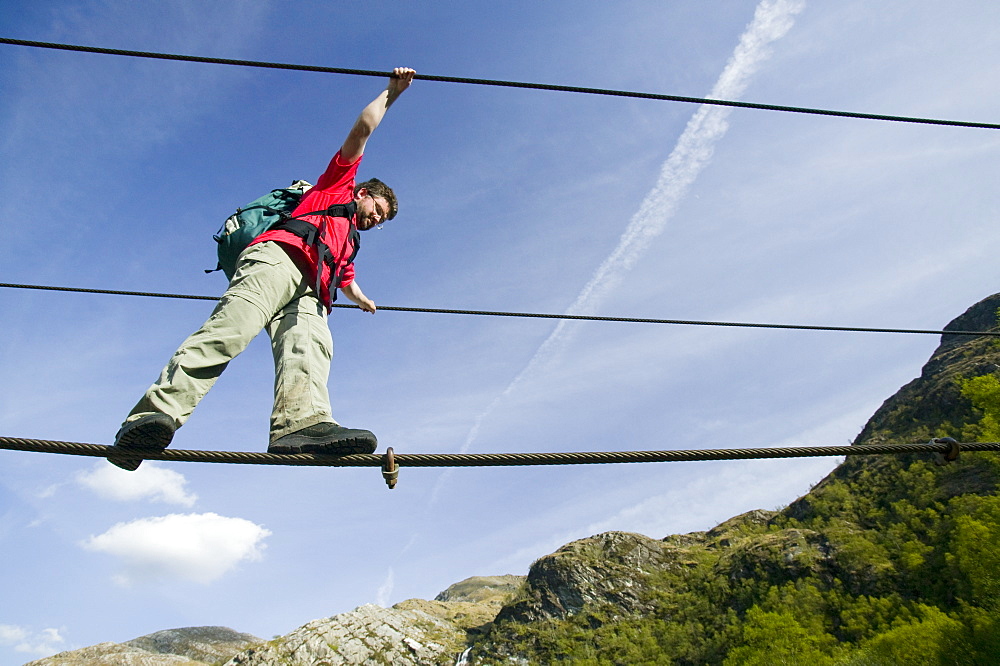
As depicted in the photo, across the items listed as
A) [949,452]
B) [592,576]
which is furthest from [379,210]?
[592,576]

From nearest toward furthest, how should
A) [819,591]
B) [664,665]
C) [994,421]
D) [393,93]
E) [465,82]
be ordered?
[393,93] < [465,82] < [994,421] < [819,591] < [664,665]

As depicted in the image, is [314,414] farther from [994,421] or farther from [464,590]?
[464,590]

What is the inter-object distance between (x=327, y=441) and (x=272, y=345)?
772 mm

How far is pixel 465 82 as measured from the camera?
4.10 m

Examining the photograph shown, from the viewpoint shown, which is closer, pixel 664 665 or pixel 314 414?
pixel 314 414

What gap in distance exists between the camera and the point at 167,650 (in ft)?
525

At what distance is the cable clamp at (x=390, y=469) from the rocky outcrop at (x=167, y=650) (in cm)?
13119

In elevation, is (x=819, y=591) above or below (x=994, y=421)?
below

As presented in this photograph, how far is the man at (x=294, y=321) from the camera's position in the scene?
2.32m

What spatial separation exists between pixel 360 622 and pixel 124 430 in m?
108

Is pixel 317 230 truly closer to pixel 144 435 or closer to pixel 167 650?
pixel 144 435

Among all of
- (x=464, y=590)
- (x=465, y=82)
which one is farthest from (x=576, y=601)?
(x=464, y=590)

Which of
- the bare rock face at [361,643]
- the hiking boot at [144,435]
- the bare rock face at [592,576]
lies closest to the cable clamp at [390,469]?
the hiking boot at [144,435]

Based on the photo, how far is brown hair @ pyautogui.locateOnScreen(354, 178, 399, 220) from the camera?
3.53 metres
